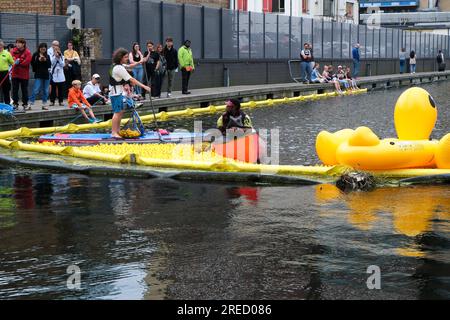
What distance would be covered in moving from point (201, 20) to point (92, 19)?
7.71 m

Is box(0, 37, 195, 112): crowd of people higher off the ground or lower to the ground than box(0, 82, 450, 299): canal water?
higher

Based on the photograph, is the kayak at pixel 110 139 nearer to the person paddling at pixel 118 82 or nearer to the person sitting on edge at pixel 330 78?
the person paddling at pixel 118 82

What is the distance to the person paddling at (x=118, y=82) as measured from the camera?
49.5ft

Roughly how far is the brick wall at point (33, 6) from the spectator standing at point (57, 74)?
684cm

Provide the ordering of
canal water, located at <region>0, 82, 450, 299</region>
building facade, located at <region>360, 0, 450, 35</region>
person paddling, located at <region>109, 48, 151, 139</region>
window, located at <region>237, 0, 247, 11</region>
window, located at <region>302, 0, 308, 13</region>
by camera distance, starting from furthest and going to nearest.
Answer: building facade, located at <region>360, 0, 450, 35</region> → window, located at <region>302, 0, 308, 13</region> → window, located at <region>237, 0, 247, 11</region> → person paddling, located at <region>109, 48, 151, 139</region> → canal water, located at <region>0, 82, 450, 299</region>

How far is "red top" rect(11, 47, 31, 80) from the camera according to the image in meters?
20.3

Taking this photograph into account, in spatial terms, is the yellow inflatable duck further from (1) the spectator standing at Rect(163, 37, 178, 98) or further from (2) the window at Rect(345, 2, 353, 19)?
(2) the window at Rect(345, 2, 353, 19)

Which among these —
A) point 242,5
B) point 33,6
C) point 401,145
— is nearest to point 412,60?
point 242,5

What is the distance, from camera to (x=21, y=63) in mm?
20453

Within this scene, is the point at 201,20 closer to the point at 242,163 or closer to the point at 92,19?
the point at 92,19

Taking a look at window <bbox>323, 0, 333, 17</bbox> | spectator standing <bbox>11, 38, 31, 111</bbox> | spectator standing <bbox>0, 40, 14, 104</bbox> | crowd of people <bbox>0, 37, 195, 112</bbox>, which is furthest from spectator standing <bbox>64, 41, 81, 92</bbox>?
window <bbox>323, 0, 333, 17</bbox>

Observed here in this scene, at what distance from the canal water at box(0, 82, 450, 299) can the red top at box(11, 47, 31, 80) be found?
878 cm

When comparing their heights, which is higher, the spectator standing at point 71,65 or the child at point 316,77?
the child at point 316,77

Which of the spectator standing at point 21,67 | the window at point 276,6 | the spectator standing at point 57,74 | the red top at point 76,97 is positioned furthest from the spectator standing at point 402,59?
the spectator standing at point 21,67
